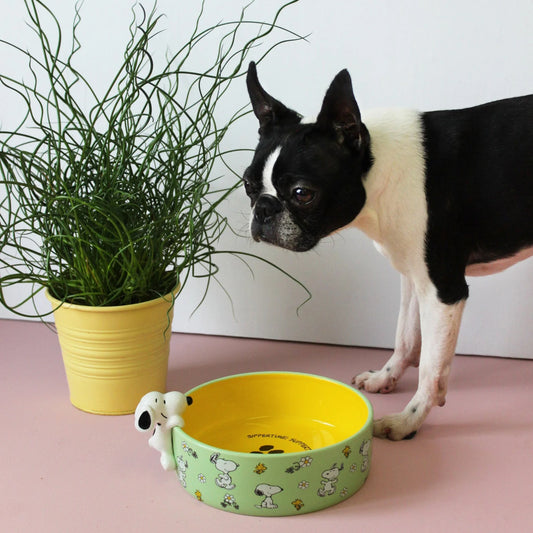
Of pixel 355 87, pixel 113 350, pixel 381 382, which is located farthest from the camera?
pixel 355 87

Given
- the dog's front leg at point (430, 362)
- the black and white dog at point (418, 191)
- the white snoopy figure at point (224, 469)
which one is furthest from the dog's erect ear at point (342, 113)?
the white snoopy figure at point (224, 469)

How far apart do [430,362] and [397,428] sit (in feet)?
0.44

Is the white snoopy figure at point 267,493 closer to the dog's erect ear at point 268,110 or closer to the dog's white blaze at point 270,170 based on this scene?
the dog's white blaze at point 270,170

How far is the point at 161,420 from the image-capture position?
1177 mm

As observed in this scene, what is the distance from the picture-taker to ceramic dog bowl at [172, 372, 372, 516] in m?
1.07

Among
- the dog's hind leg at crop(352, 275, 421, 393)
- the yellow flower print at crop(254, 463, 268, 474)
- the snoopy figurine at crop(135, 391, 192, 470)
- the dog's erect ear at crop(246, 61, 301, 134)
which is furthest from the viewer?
the dog's hind leg at crop(352, 275, 421, 393)

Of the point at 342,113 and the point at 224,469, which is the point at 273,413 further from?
the point at 342,113

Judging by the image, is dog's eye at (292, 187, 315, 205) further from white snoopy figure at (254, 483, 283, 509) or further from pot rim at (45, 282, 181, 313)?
white snoopy figure at (254, 483, 283, 509)

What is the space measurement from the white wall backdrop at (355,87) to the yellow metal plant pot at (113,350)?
0.41 meters

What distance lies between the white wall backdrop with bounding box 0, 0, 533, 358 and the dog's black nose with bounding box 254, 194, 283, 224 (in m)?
0.53

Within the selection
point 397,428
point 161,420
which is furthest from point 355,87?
point 161,420

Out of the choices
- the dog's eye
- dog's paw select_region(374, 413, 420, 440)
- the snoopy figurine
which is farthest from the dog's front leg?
the snoopy figurine

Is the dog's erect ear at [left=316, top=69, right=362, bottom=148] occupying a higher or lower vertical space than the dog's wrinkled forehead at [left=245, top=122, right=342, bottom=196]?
higher

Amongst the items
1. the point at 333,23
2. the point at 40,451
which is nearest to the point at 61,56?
the point at 333,23
